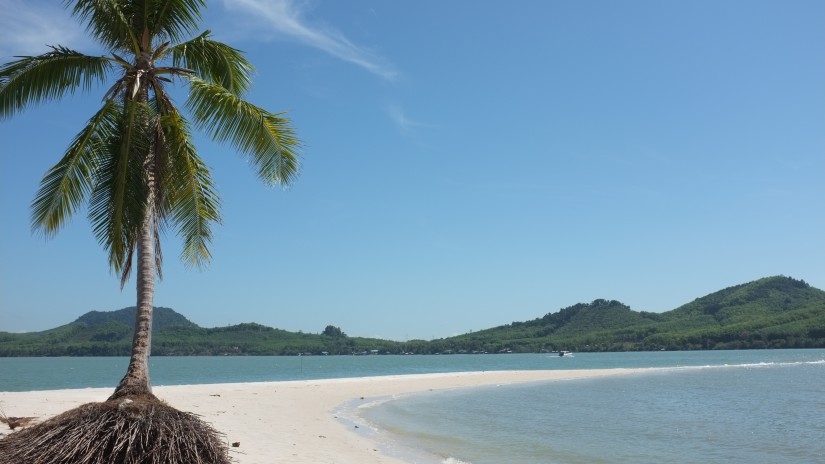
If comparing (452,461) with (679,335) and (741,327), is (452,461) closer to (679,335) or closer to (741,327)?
(741,327)

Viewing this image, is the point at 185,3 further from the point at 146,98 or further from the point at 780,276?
the point at 780,276

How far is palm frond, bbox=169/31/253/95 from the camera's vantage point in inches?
461

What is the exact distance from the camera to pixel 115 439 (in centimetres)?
818

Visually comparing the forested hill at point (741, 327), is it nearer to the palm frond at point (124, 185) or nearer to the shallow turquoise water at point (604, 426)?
the shallow turquoise water at point (604, 426)

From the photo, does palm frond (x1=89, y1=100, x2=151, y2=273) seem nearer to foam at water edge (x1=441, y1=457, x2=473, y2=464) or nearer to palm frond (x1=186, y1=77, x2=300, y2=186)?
palm frond (x1=186, y1=77, x2=300, y2=186)

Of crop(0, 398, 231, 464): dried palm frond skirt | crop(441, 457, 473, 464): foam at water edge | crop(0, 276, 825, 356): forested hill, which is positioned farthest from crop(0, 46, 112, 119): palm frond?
crop(0, 276, 825, 356): forested hill

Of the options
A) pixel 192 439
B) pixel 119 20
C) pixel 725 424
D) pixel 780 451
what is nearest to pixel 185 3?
pixel 119 20

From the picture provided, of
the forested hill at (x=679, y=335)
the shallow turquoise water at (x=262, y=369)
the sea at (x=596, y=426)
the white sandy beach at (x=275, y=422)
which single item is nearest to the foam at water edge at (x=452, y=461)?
the sea at (x=596, y=426)

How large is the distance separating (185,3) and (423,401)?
77.8 feet

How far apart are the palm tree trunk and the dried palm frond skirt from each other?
69 centimetres

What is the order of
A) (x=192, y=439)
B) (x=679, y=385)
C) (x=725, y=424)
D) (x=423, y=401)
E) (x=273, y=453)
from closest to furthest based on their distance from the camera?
(x=192, y=439)
(x=273, y=453)
(x=725, y=424)
(x=423, y=401)
(x=679, y=385)

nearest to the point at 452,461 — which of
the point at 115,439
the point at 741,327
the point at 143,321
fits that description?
the point at 143,321

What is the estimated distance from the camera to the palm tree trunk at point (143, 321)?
9.38 metres

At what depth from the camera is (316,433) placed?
17.2 metres
